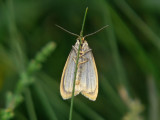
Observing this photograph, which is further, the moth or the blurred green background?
the blurred green background

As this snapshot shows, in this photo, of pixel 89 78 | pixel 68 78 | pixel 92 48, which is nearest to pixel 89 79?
pixel 89 78

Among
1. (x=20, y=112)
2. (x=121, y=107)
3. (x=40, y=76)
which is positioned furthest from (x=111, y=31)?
(x=20, y=112)

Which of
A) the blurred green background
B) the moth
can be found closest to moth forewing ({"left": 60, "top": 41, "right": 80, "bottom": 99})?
the moth

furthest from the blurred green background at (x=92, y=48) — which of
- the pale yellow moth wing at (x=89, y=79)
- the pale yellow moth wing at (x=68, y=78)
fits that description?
the pale yellow moth wing at (x=68, y=78)

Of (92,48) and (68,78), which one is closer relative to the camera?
(68,78)

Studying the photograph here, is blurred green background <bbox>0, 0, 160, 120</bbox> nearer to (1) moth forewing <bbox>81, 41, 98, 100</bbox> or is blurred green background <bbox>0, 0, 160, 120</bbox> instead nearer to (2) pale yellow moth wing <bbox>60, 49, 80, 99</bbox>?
(1) moth forewing <bbox>81, 41, 98, 100</bbox>

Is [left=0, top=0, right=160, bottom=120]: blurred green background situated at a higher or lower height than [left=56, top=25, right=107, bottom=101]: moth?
higher

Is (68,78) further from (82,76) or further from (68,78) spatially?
(82,76)
